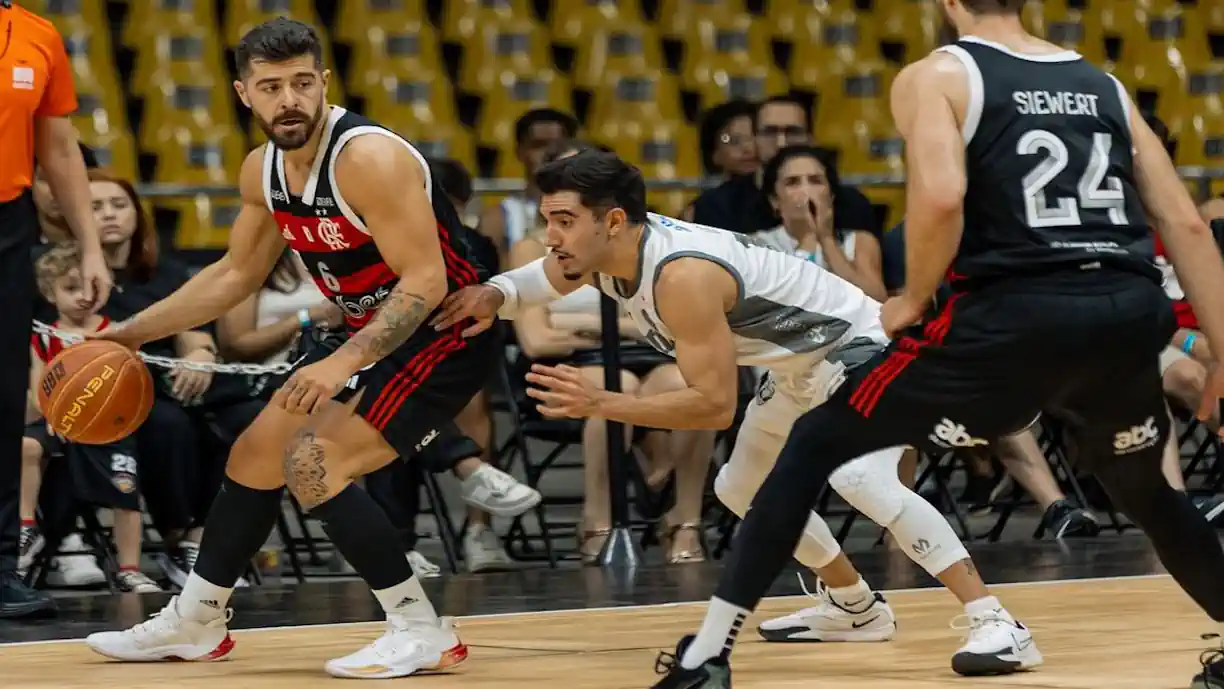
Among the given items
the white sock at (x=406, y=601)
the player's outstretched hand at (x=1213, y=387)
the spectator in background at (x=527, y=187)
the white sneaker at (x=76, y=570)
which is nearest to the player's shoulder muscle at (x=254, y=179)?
the white sock at (x=406, y=601)

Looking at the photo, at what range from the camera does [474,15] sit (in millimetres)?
11227

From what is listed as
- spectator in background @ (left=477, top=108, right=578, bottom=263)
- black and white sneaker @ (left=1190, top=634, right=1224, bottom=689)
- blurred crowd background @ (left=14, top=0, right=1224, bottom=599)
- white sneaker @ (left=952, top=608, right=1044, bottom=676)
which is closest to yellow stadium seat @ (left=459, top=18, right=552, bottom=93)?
blurred crowd background @ (left=14, top=0, right=1224, bottom=599)

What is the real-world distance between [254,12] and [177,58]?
58 cm

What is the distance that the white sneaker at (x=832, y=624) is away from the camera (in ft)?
16.3

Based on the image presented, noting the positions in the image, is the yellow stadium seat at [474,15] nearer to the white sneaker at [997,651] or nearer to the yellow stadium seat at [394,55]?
the yellow stadium seat at [394,55]

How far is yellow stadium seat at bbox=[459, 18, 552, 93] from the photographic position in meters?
11.0

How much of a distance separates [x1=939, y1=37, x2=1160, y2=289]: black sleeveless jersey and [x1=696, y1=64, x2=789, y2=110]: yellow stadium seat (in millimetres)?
7507

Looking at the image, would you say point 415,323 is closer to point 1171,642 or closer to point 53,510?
point 1171,642

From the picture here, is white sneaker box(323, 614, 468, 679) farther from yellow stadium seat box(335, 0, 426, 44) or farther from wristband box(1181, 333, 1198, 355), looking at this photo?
yellow stadium seat box(335, 0, 426, 44)

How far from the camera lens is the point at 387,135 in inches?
171

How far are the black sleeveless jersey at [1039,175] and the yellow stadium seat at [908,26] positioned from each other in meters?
8.42

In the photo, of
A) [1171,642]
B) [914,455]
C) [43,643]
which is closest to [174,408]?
[43,643]

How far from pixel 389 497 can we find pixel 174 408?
84cm

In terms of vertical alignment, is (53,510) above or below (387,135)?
below
